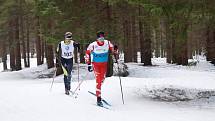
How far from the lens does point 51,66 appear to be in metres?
31.6

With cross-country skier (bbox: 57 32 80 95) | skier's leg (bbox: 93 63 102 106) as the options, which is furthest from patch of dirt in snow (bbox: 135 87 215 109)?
skier's leg (bbox: 93 63 102 106)

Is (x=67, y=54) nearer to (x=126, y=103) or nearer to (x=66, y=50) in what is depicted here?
(x=66, y=50)

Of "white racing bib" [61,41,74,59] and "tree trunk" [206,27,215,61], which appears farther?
"tree trunk" [206,27,215,61]

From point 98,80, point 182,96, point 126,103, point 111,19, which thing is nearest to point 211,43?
point 111,19

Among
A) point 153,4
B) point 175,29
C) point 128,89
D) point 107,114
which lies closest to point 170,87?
point 128,89

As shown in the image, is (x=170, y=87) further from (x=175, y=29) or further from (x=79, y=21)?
(x=79, y=21)

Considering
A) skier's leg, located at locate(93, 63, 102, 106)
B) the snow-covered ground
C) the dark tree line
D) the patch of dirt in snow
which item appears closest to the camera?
the snow-covered ground

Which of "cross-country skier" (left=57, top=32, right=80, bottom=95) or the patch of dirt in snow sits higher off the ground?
"cross-country skier" (left=57, top=32, right=80, bottom=95)

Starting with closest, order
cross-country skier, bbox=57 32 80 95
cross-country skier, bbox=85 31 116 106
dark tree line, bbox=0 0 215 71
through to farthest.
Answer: cross-country skier, bbox=85 31 116 106 < dark tree line, bbox=0 0 215 71 < cross-country skier, bbox=57 32 80 95

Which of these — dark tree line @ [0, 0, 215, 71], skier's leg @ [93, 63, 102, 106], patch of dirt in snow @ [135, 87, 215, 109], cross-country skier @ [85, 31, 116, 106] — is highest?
dark tree line @ [0, 0, 215, 71]

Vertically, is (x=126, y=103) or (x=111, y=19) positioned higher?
(x=111, y=19)

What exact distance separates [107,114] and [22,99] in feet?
10.7

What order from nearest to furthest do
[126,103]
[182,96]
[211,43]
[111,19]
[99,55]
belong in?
[99,55] < [126,103] < [182,96] < [111,19] < [211,43]

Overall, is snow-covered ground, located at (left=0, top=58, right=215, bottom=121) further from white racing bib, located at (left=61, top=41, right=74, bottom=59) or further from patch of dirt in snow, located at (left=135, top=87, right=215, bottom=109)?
white racing bib, located at (left=61, top=41, right=74, bottom=59)
